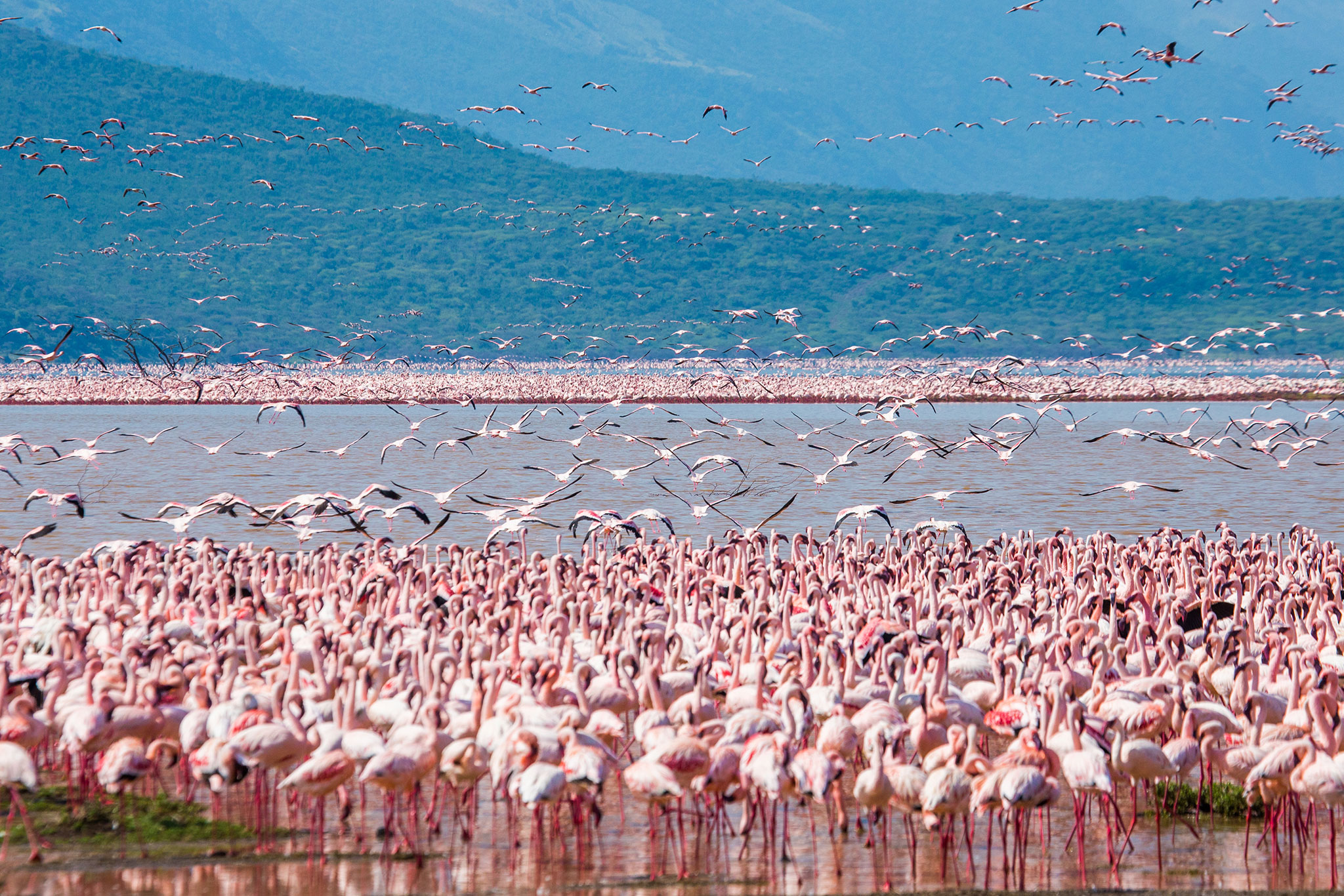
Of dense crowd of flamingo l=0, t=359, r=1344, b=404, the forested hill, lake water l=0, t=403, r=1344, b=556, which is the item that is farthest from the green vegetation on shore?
the forested hill

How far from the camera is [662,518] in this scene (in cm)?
1944

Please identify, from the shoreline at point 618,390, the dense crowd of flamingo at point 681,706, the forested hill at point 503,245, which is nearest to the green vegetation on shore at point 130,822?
the dense crowd of flamingo at point 681,706

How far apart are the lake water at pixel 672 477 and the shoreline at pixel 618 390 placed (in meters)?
10.6

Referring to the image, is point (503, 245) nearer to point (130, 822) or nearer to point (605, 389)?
point (605, 389)

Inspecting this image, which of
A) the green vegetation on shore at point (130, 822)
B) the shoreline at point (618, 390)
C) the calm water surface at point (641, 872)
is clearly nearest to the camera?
the calm water surface at point (641, 872)

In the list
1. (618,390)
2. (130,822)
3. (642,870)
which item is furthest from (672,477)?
(618,390)

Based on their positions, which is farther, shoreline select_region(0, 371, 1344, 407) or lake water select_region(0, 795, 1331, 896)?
shoreline select_region(0, 371, 1344, 407)

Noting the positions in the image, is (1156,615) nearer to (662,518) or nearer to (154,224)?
(662,518)

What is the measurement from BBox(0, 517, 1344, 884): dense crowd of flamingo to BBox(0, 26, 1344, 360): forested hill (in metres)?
130

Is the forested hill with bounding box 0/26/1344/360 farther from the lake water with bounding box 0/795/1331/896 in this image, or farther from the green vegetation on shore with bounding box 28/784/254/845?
the lake water with bounding box 0/795/1331/896

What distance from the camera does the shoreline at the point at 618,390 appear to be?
71062 mm

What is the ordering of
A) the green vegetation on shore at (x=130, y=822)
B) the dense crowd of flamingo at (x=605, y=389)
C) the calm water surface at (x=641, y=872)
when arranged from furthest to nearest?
1. the dense crowd of flamingo at (x=605, y=389)
2. the green vegetation on shore at (x=130, y=822)
3. the calm water surface at (x=641, y=872)

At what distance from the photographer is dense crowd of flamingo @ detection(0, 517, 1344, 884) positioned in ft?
28.9

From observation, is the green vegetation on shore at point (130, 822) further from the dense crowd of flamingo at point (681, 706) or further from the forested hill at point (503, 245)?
the forested hill at point (503, 245)
